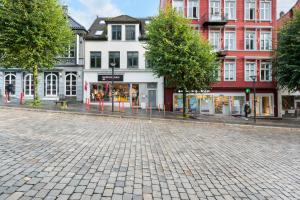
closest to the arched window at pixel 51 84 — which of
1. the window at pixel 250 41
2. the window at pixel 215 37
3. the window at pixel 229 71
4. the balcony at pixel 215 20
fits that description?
the balcony at pixel 215 20

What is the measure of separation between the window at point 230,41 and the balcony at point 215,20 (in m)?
1.54

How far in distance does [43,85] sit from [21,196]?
95.0ft

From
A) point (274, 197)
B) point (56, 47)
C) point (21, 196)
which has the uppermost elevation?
point (56, 47)

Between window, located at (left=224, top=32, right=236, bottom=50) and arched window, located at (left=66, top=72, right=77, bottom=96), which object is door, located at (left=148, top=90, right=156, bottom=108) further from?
window, located at (left=224, top=32, right=236, bottom=50)

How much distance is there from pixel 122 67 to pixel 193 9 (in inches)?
415

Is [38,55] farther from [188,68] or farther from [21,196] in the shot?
[21,196]

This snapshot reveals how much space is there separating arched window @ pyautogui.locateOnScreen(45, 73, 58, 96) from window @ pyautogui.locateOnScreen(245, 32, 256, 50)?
22676mm

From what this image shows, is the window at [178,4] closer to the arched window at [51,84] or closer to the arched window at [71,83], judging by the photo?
the arched window at [71,83]

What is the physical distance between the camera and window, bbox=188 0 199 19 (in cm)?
2997

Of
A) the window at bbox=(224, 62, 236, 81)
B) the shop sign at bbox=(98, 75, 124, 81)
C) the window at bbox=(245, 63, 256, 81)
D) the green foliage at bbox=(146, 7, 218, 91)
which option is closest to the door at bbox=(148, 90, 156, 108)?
the shop sign at bbox=(98, 75, 124, 81)

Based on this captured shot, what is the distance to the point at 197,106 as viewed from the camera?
29.7 metres

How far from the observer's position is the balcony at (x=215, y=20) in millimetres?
29041

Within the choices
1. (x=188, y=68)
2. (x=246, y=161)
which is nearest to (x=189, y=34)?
(x=188, y=68)

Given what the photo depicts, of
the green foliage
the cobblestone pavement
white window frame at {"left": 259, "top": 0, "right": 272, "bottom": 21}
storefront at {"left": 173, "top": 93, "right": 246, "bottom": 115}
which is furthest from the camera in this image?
white window frame at {"left": 259, "top": 0, "right": 272, "bottom": 21}
